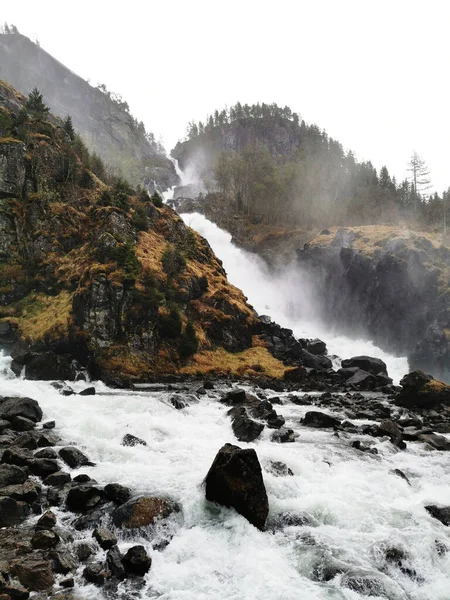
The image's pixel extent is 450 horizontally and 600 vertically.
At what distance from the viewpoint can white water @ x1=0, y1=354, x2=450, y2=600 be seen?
772 cm

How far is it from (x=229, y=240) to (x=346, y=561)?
249ft

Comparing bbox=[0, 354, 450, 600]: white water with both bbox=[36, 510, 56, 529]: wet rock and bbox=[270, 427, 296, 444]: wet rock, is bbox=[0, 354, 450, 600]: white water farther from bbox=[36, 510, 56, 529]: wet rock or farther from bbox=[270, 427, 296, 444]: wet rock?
bbox=[36, 510, 56, 529]: wet rock

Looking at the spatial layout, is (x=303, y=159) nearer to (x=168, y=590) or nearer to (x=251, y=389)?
(x=251, y=389)

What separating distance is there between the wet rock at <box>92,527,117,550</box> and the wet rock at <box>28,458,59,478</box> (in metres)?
3.71

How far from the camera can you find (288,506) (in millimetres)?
10555

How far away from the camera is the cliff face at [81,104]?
13562 centimetres

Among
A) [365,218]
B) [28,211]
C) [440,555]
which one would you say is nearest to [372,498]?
[440,555]

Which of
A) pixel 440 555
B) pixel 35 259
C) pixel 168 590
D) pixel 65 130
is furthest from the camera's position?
pixel 65 130

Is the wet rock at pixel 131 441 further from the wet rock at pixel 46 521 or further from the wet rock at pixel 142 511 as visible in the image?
the wet rock at pixel 46 521

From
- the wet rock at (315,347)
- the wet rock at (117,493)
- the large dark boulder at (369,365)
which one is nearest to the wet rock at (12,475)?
the wet rock at (117,493)

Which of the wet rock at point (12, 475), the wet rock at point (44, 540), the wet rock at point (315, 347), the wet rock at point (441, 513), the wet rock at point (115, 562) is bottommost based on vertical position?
the wet rock at point (315, 347)

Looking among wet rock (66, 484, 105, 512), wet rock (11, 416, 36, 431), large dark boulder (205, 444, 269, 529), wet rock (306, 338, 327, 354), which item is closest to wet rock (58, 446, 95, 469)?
wet rock (66, 484, 105, 512)

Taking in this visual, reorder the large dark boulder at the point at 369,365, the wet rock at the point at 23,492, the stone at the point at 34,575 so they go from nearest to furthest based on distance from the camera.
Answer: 1. the stone at the point at 34,575
2. the wet rock at the point at 23,492
3. the large dark boulder at the point at 369,365

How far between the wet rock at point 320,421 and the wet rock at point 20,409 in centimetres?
1281
